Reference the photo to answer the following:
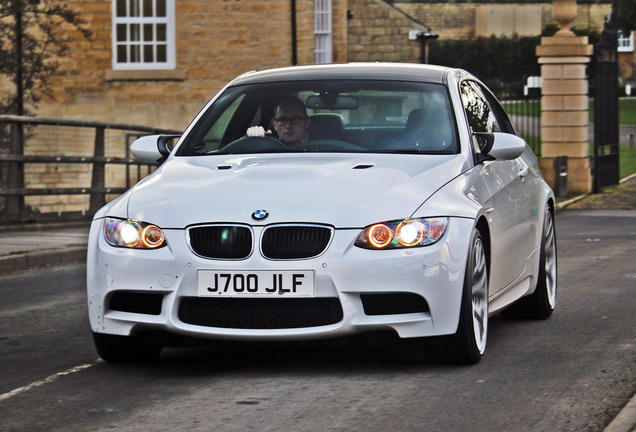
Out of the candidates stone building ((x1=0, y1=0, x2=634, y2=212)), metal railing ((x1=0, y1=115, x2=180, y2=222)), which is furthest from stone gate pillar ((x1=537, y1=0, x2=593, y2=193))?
metal railing ((x1=0, y1=115, x2=180, y2=222))

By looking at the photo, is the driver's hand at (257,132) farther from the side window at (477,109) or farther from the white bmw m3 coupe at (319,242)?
the side window at (477,109)

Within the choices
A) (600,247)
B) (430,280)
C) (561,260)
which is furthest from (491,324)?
(600,247)

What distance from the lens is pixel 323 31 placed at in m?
29.8

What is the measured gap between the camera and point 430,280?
6.57m

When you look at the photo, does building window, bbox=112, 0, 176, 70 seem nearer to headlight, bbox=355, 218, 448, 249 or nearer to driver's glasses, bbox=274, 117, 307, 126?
driver's glasses, bbox=274, 117, 307, 126

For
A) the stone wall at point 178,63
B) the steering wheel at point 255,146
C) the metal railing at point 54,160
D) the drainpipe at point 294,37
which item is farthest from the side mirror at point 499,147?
the drainpipe at point 294,37

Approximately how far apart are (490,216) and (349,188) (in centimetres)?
97

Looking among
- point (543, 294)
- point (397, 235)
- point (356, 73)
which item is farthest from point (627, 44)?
point (397, 235)

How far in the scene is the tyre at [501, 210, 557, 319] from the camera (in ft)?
28.9

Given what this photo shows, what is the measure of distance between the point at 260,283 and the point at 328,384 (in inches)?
22.8

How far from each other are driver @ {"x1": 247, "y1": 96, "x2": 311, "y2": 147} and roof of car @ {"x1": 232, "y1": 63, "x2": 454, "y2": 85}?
203mm

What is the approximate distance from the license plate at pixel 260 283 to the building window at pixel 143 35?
22.0 meters

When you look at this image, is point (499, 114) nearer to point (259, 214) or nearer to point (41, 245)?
point (259, 214)

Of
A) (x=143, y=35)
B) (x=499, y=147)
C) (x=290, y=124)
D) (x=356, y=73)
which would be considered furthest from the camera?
(x=143, y=35)
